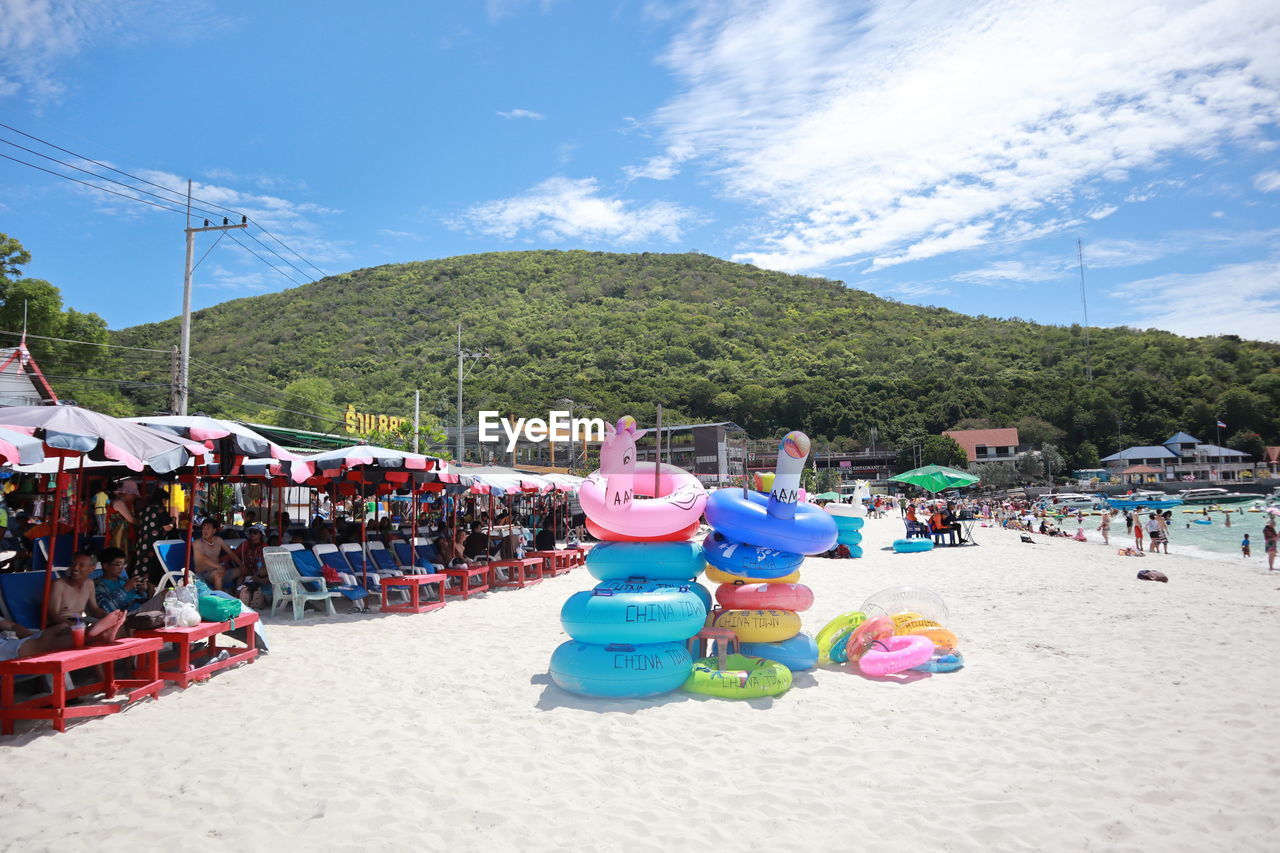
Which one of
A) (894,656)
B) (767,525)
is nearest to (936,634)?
(894,656)

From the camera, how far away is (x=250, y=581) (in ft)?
31.0

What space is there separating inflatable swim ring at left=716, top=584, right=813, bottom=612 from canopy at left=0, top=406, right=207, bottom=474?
16.1ft

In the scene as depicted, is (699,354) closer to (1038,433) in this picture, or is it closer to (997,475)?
(997,475)

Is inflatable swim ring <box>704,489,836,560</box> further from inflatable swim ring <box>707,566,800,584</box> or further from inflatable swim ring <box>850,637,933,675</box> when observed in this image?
inflatable swim ring <box>850,637,933,675</box>

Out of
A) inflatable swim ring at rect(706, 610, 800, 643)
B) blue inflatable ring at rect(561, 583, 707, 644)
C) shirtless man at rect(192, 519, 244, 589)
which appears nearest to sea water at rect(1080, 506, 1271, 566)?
inflatable swim ring at rect(706, 610, 800, 643)

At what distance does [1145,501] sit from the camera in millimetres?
58594

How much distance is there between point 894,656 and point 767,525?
1.77 m

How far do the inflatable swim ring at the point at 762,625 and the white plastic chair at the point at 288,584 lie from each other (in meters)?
5.64

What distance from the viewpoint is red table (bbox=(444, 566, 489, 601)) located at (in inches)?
434

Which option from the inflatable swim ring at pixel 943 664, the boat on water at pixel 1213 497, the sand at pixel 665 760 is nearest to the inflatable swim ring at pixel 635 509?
the sand at pixel 665 760

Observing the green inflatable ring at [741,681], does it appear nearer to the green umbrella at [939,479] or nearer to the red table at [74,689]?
the red table at [74,689]

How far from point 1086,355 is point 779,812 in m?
108

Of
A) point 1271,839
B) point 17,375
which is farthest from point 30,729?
point 17,375

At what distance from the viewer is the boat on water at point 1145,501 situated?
53787mm
